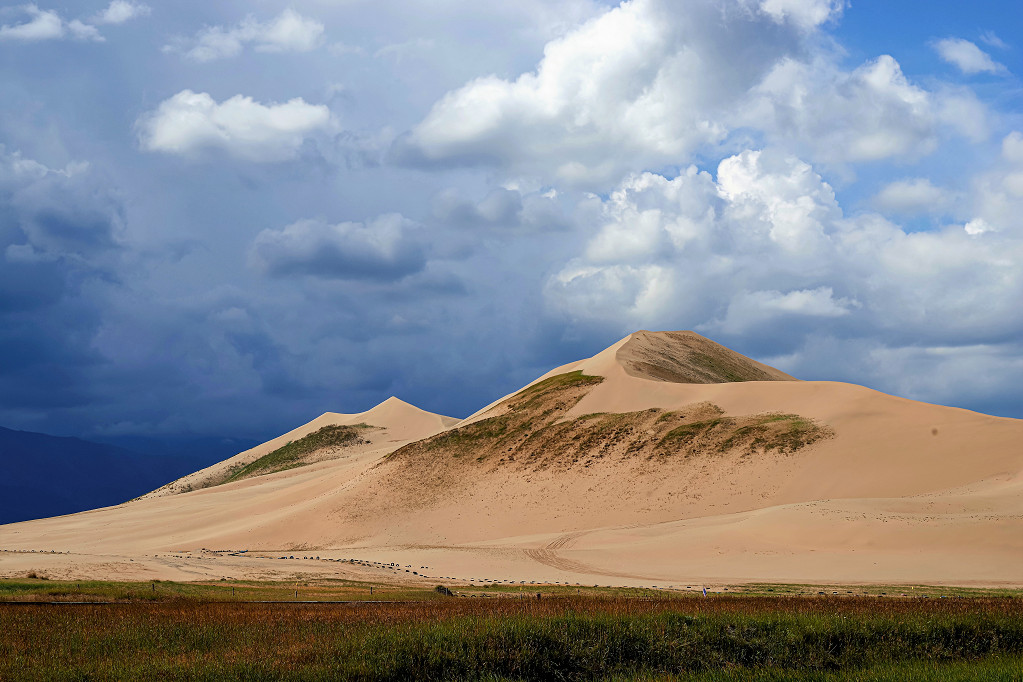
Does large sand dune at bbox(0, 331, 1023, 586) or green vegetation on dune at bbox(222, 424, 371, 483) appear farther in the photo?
green vegetation on dune at bbox(222, 424, 371, 483)

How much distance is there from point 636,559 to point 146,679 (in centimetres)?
3088

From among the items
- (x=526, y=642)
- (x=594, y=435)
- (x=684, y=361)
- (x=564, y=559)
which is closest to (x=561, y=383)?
(x=594, y=435)

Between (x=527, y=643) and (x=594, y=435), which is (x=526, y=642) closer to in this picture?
(x=527, y=643)

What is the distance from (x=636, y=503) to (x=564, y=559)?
14820 millimetres

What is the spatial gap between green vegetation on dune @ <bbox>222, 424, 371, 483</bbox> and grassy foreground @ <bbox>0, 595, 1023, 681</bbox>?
97.1 m

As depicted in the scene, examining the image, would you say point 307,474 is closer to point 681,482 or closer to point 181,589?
point 681,482

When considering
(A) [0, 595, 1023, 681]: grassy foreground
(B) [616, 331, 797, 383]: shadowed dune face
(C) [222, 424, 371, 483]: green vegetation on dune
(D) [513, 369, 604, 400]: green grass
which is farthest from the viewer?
(C) [222, 424, 371, 483]: green vegetation on dune

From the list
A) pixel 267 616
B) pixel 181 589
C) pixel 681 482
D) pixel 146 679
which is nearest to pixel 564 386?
pixel 681 482

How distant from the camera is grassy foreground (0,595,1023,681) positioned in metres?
13.0

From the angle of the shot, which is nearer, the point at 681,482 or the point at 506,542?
the point at 506,542

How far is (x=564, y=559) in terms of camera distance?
40.2 m

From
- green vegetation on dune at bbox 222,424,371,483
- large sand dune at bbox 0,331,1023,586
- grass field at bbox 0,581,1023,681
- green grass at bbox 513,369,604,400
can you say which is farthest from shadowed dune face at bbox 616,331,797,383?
grass field at bbox 0,581,1023,681

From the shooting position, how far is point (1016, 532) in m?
36.6

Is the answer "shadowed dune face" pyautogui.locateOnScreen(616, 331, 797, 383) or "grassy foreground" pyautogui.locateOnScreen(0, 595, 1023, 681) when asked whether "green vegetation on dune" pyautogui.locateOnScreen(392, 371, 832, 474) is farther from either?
"grassy foreground" pyautogui.locateOnScreen(0, 595, 1023, 681)
